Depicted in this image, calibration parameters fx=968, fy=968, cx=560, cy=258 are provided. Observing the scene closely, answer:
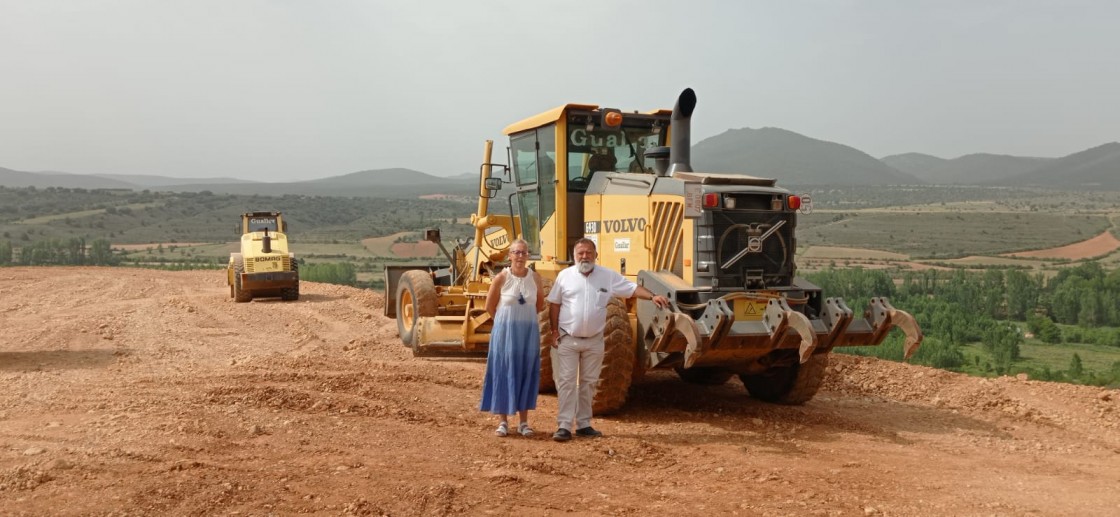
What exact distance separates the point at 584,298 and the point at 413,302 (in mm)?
5924

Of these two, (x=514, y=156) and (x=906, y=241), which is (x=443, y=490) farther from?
(x=906, y=241)

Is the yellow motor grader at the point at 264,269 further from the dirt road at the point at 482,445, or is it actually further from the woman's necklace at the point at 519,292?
the woman's necklace at the point at 519,292

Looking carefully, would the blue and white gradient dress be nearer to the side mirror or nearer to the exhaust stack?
the exhaust stack

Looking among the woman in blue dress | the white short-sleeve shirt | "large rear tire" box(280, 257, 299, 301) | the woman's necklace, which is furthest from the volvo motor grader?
"large rear tire" box(280, 257, 299, 301)

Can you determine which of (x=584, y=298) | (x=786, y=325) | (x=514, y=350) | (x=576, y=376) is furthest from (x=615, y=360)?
(x=786, y=325)

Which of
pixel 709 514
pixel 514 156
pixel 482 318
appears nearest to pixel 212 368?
pixel 482 318

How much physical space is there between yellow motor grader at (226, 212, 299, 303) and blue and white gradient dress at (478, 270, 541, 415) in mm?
16015

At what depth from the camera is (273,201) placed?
110 metres

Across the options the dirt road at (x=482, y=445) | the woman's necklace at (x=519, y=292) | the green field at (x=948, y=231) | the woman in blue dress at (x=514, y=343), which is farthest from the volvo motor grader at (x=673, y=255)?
the green field at (x=948, y=231)

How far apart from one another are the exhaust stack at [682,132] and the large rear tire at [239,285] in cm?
1571

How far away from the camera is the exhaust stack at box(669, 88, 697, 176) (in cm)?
983

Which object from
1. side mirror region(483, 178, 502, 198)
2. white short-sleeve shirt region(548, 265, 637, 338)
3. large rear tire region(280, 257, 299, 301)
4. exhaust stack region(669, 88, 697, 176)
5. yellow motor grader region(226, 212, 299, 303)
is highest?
exhaust stack region(669, 88, 697, 176)

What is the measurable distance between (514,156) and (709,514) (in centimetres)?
681

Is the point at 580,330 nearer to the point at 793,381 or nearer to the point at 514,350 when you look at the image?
the point at 514,350
